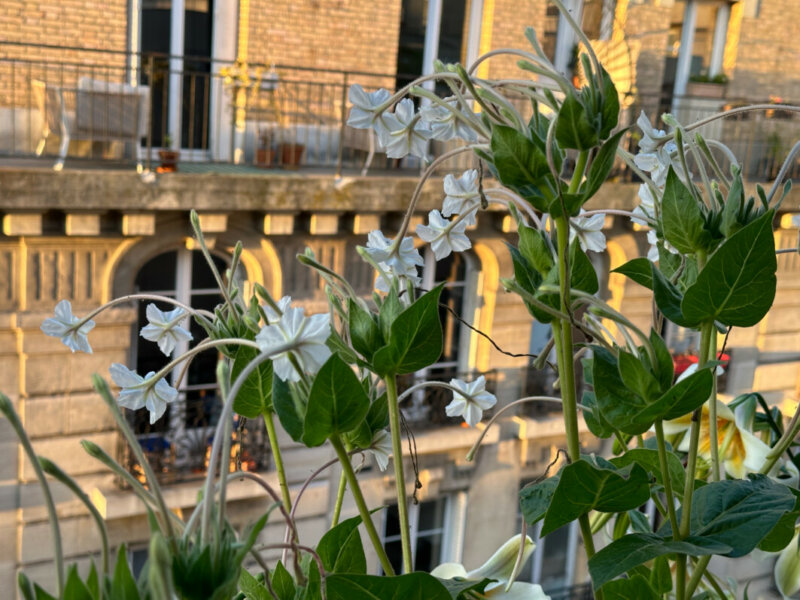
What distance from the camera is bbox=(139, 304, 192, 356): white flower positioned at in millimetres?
923

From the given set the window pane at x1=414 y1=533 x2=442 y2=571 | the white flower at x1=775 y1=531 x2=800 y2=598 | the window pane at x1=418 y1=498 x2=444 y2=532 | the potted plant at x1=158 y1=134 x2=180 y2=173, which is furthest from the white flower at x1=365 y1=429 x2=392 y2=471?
the window pane at x1=414 y1=533 x2=442 y2=571

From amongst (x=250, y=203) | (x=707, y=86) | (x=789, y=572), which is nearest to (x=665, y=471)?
(x=789, y=572)

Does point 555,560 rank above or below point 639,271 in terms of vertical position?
below

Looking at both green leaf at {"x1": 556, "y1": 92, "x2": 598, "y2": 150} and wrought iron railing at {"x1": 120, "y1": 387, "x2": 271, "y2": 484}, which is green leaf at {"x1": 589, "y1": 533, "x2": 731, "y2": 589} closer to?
green leaf at {"x1": 556, "y1": 92, "x2": 598, "y2": 150}

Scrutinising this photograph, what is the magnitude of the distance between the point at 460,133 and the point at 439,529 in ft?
29.4

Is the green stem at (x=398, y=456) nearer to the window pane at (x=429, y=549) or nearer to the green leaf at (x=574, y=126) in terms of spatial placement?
the green leaf at (x=574, y=126)

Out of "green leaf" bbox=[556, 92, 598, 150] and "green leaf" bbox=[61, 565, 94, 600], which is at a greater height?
"green leaf" bbox=[556, 92, 598, 150]

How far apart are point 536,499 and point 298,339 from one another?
0.29 m

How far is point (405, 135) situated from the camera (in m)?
0.86

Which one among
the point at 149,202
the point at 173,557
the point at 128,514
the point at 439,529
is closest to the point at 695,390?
the point at 173,557

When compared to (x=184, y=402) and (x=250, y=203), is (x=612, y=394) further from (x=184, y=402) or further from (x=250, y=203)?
(x=184, y=402)

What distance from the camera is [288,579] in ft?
2.48

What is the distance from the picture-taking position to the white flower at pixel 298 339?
0.61m

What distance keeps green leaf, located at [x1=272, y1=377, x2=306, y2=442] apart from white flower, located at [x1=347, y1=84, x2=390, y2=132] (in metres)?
0.26
